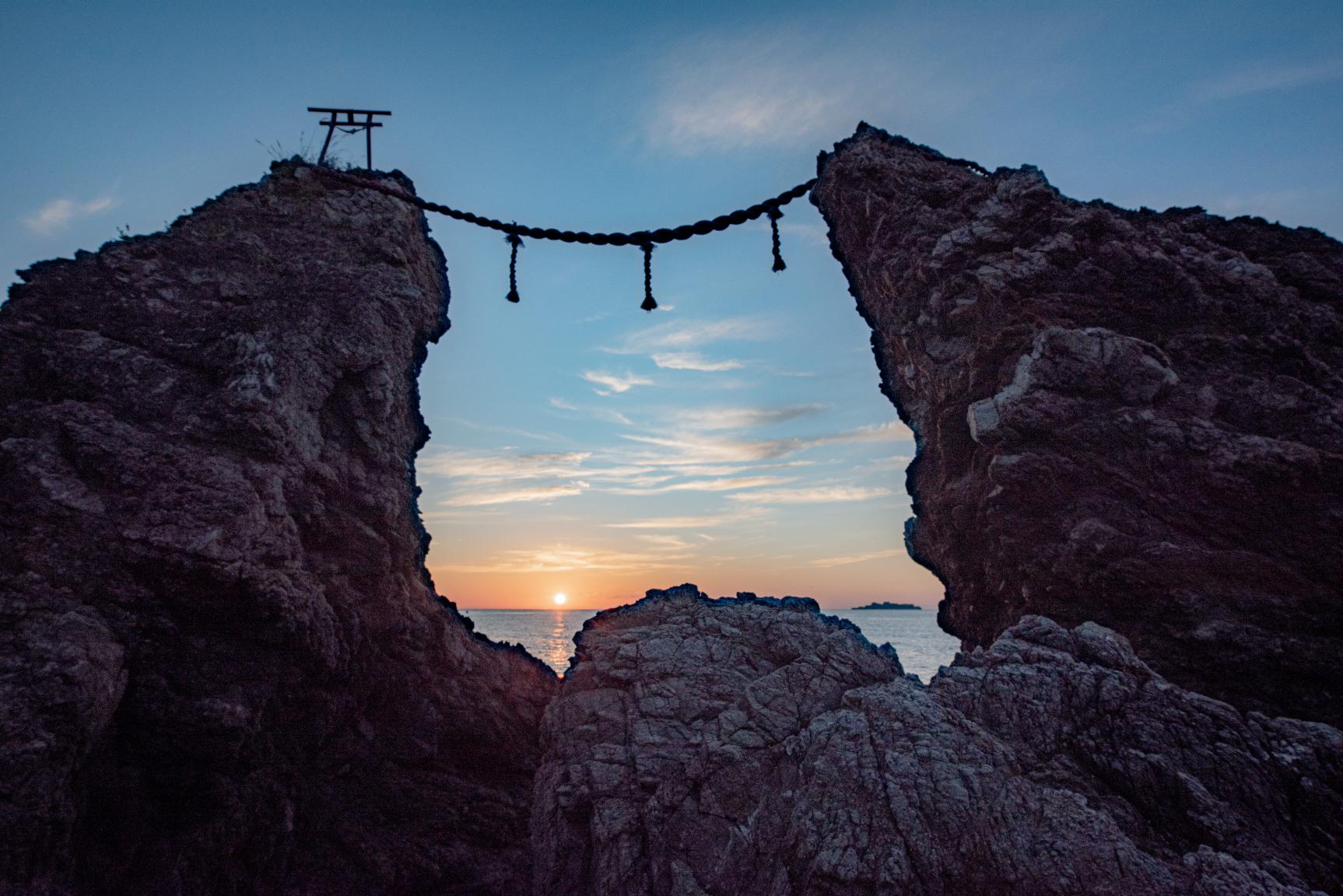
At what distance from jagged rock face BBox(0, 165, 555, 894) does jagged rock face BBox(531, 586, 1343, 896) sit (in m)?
2.90

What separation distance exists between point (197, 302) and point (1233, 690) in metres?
23.3

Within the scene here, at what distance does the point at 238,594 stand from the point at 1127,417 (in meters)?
18.9

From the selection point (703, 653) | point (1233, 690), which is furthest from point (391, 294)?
point (1233, 690)

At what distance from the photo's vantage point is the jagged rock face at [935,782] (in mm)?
9023

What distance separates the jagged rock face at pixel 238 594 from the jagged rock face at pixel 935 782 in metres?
2.90

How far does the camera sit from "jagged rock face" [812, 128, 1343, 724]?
11.2 metres

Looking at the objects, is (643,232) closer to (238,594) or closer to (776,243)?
(776,243)

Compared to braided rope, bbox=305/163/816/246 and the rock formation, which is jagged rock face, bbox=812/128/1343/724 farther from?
braided rope, bbox=305/163/816/246

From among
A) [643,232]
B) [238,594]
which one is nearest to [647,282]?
[643,232]

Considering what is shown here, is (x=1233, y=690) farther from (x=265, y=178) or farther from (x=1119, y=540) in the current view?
(x=265, y=178)

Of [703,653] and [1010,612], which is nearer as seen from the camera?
[1010,612]

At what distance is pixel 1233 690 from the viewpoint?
10.9 metres

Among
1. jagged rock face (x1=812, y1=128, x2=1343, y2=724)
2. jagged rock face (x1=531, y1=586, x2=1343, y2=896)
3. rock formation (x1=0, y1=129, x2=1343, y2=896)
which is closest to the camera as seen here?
jagged rock face (x1=531, y1=586, x2=1343, y2=896)

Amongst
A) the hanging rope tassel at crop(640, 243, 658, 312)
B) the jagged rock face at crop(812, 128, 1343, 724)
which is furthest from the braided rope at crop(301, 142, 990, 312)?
the jagged rock face at crop(812, 128, 1343, 724)
